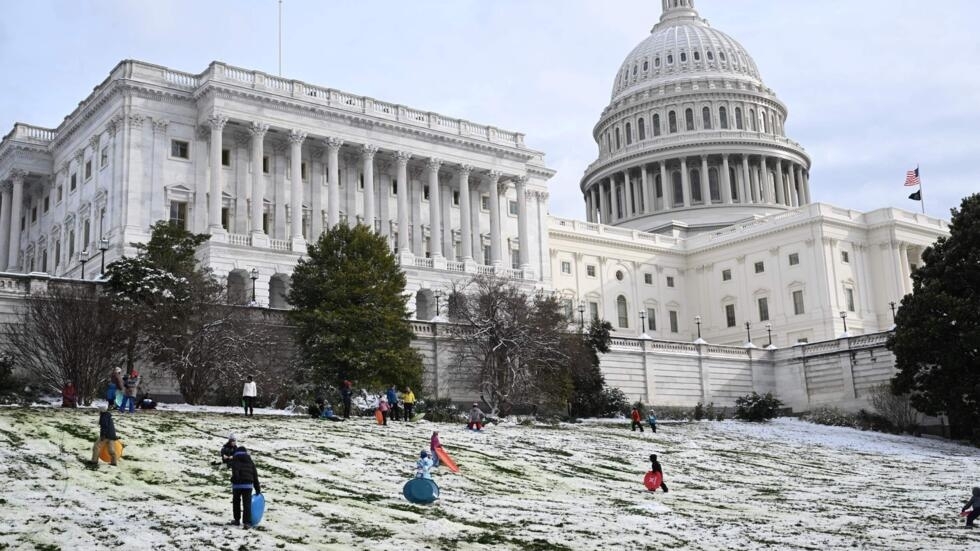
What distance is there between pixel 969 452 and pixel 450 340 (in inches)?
1019

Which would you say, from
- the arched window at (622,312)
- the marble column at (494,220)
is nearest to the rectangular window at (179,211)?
the marble column at (494,220)

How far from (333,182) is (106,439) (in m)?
50.7

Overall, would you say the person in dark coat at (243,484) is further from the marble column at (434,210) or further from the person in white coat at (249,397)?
the marble column at (434,210)

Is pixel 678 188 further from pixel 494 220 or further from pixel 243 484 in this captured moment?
pixel 243 484

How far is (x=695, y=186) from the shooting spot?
124250mm

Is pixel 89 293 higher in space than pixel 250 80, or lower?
lower

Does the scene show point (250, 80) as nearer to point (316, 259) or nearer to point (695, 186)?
point (316, 259)

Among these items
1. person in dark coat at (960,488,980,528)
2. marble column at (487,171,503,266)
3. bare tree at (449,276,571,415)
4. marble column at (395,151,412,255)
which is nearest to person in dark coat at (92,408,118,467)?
person in dark coat at (960,488,980,528)

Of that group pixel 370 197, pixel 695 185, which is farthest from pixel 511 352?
pixel 695 185

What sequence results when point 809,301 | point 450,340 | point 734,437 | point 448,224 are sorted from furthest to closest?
point 809,301 → point 448,224 → point 450,340 → point 734,437

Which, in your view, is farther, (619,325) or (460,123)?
(619,325)

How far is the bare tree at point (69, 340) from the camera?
A: 40.9 meters

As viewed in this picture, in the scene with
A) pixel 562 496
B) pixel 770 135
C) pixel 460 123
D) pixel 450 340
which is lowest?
pixel 562 496

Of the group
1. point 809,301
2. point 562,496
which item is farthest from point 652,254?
point 562,496
